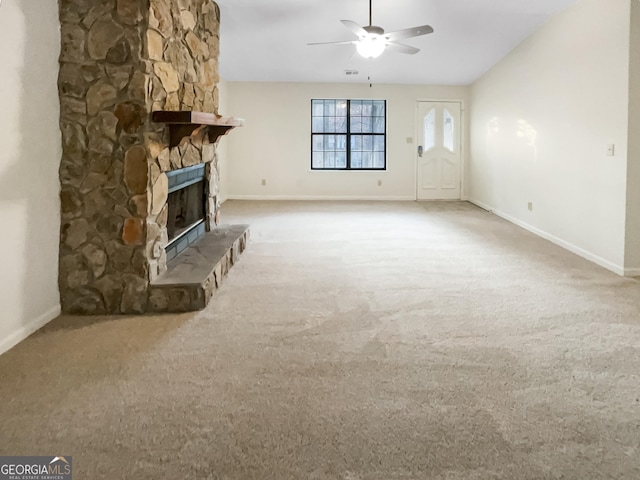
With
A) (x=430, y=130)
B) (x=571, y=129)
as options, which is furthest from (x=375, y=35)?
(x=430, y=130)

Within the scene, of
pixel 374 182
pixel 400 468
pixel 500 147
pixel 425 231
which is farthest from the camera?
pixel 374 182

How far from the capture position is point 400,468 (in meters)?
1.71

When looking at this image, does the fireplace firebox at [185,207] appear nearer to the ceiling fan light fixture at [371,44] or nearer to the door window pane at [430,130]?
the ceiling fan light fixture at [371,44]

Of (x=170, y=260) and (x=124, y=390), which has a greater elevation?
(x=170, y=260)

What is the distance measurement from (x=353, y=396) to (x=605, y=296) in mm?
2413

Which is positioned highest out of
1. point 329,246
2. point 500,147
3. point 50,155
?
point 500,147

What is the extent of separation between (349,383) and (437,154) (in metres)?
8.47

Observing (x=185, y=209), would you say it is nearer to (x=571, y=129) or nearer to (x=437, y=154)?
(x=571, y=129)

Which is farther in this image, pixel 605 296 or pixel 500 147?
pixel 500 147

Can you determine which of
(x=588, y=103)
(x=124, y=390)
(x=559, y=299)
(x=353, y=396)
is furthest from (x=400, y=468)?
(x=588, y=103)

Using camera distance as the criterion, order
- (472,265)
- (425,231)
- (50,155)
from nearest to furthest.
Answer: (50,155), (472,265), (425,231)

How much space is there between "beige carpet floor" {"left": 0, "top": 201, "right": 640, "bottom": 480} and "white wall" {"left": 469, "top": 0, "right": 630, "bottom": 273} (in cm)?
83

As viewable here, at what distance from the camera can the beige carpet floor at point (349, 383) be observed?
5.81 ft

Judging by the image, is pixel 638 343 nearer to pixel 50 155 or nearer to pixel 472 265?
pixel 472 265
